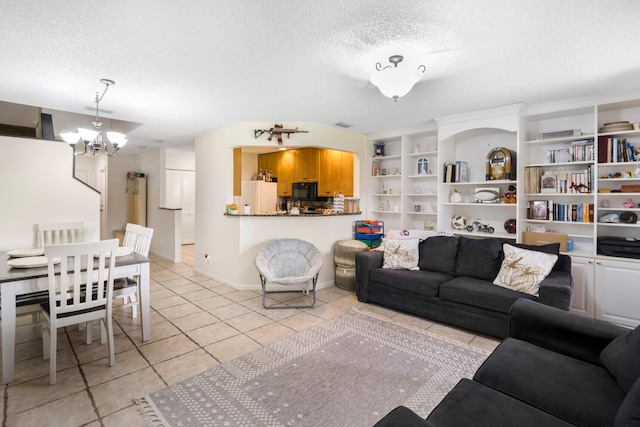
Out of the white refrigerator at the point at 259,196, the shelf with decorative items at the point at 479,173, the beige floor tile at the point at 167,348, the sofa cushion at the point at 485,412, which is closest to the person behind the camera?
the sofa cushion at the point at 485,412

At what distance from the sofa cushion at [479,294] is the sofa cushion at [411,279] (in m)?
0.11

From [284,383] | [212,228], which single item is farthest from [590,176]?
[212,228]

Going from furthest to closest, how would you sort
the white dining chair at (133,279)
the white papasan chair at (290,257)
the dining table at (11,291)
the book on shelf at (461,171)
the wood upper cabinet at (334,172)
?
1. the wood upper cabinet at (334,172)
2. the book on shelf at (461,171)
3. the white papasan chair at (290,257)
4. the white dining chair at (133,279)
5. the dining table at (11,291)

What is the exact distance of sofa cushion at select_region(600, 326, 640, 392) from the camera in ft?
4.68

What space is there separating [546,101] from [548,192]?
1.05m

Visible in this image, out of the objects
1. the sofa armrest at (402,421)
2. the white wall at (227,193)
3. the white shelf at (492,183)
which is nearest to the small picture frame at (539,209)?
the white shelf at (492,183)

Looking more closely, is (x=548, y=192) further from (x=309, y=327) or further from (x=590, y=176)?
(x=309, y=327)

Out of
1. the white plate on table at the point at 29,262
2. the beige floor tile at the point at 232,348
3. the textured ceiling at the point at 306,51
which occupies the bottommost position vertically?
the beige floor tile at the point at 232,348

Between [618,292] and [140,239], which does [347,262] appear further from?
[618,292]

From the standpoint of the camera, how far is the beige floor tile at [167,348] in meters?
2.66

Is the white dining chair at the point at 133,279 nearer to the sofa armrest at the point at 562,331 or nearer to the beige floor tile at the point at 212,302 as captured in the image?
the beige floor tile at the point at 212,302

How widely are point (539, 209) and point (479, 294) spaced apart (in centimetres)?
165

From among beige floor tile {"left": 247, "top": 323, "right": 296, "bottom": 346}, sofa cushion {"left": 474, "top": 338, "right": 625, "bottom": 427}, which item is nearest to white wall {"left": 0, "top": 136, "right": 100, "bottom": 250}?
beige floor tile {"left": 247, "top": 323, "right": 296, "bottom": 346}

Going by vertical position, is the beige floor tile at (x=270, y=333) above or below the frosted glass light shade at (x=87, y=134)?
below
